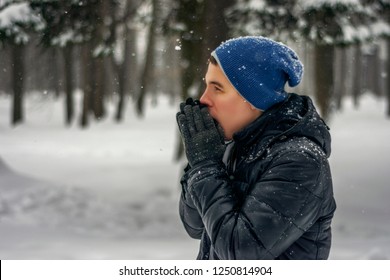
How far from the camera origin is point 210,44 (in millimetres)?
6340

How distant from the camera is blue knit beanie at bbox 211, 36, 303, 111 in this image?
1.51 metres

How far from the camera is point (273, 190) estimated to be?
4.49ft

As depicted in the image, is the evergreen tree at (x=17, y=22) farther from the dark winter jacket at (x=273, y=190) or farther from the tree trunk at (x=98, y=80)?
the dark winter jacket at (x=273, y=190)

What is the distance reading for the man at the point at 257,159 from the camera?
1.37 metres

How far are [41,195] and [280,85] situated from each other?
23.2 feet

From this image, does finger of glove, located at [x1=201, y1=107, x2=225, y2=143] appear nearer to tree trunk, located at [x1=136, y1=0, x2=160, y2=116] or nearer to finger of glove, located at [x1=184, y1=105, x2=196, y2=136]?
finger of glove, located at [x1=184, y1=105, x2=196, y2=136]

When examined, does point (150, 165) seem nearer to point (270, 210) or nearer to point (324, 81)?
point (324, 81)

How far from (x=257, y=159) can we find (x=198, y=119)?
220mm

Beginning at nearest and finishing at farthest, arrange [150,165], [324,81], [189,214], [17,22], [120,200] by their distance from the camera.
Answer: [189,214]
[17,22]
[120,200]
[324,81]
[150,165]

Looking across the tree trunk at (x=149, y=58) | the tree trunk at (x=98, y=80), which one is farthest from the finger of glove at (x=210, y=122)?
the tree trunk at (x=98, y=80)

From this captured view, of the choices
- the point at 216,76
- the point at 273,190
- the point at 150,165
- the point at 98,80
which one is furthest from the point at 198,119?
the point at 98,80

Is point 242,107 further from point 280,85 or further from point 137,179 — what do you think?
point 137,179

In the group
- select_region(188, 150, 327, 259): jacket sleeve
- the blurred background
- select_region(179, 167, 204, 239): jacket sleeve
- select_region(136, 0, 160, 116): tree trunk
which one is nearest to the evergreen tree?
the blurred background

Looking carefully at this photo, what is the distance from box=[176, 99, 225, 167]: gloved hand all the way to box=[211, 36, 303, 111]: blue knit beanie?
0.13 meters
